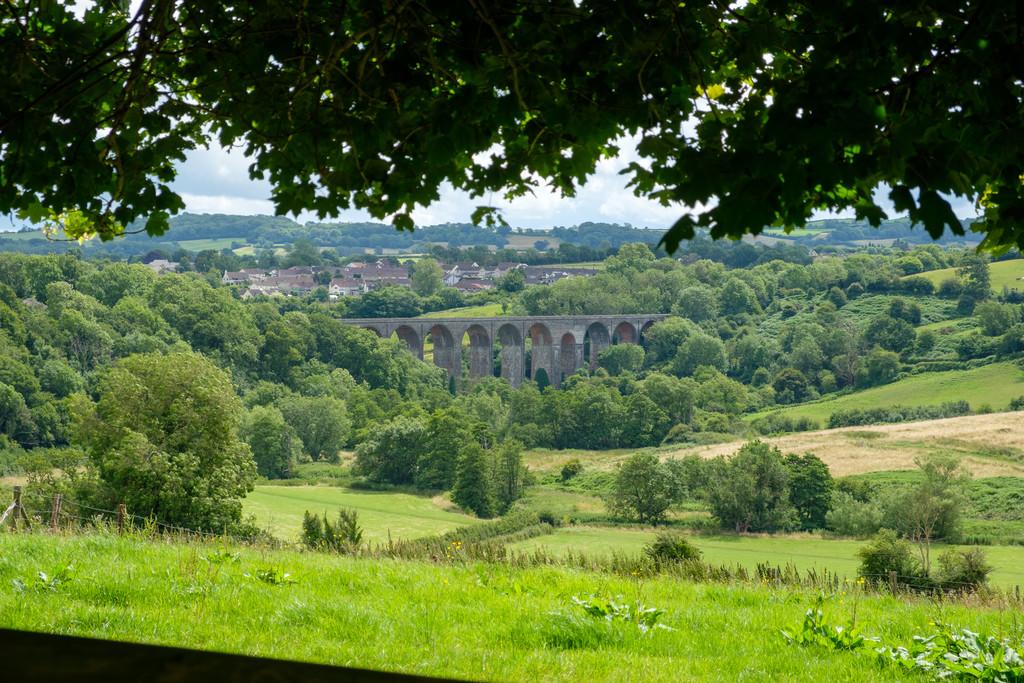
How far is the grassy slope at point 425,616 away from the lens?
4004 mm

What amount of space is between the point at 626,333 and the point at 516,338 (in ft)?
47.4

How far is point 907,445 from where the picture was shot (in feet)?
180

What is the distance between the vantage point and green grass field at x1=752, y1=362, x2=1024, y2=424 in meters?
66.2

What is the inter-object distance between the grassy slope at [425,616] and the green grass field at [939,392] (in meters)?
65.0

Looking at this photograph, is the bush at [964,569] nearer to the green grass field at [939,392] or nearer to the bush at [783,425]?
the bush at [783,425]

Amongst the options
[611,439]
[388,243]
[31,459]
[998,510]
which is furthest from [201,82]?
[388,243]

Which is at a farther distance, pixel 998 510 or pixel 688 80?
pixel 998 510

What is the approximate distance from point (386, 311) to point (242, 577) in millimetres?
87170

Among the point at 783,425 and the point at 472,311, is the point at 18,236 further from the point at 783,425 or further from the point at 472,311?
the point at 783,425

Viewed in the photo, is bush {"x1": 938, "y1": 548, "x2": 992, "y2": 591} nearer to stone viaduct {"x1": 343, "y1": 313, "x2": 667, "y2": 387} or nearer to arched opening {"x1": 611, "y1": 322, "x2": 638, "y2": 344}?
stone viaduct {"x1": 343, "y1": 313, "x2": 667, "y2": 387}

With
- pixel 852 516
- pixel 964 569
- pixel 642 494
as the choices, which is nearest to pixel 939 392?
pixel 852 516

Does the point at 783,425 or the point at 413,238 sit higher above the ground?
the point at 413,238

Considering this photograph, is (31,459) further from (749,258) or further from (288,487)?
(749,258)

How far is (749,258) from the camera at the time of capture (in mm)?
117438
